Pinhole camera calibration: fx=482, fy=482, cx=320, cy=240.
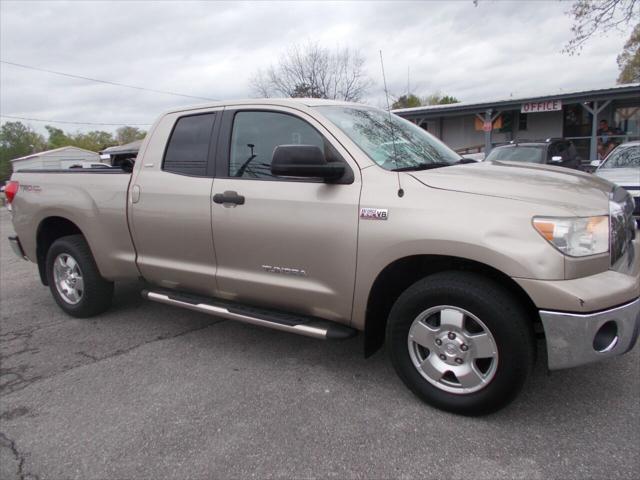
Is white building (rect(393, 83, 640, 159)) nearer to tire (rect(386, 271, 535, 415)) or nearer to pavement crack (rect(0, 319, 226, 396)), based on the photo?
tire (rect(386, 271, 535, 415))

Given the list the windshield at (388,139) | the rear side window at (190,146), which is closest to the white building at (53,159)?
the rear side window at (190,146)

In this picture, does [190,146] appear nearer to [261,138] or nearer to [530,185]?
[261,138]

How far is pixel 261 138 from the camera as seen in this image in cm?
346

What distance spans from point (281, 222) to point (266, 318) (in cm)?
68

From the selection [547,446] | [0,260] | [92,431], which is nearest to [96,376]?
[92,431]

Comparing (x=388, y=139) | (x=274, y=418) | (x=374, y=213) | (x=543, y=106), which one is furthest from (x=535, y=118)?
(x=274, y=418)

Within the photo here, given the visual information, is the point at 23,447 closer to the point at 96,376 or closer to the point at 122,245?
the point at 96,376

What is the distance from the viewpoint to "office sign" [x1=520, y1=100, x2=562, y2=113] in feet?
63.2

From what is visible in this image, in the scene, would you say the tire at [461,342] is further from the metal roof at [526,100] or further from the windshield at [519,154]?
the metal roof at [526,100]

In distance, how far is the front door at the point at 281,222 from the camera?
9.78ft

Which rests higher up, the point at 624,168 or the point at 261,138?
the point at 624,168

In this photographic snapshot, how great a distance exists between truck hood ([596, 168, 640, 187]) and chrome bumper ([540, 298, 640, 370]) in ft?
15.1

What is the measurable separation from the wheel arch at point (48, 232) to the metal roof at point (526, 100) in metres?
13.0

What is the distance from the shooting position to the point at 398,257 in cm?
277
